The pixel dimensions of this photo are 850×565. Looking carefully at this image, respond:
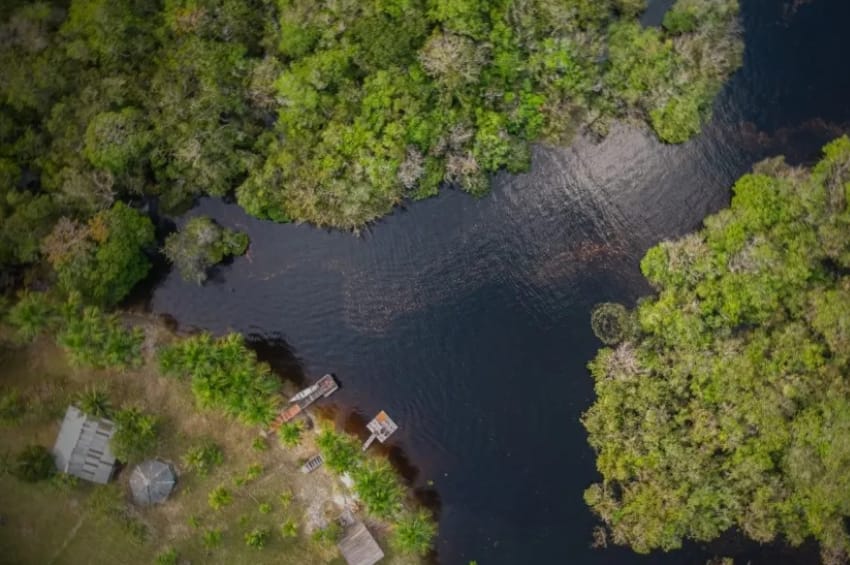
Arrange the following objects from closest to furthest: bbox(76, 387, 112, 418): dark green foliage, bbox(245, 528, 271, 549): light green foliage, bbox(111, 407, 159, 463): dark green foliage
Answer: bbox(76, 387, 112, 418): dark green foliage
bbox(111, 407, 159, 463): dark green foliage
bbox(245, 528, 271, 549): light green foliage

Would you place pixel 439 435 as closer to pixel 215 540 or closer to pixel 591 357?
pixel 591 357

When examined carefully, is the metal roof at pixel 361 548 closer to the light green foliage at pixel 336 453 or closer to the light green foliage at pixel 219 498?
the light green foliage at pixel 336 453

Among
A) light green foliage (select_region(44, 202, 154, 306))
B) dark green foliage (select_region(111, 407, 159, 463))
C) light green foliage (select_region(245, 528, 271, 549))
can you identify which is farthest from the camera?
light green foliage (select_region(245, 528, 271, 549))

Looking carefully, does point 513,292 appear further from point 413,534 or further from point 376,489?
point 413,534

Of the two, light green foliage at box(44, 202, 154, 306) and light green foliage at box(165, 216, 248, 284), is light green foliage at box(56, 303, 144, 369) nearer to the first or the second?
light green foliage at box(44, 202, 154, 306)

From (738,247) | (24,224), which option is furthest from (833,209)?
(24,224)

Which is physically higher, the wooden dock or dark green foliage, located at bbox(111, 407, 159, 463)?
dark green foliage, located at bbox(111, 407, 159, 463)

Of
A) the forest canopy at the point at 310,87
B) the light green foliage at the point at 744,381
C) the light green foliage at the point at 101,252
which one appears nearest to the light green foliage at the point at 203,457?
the light green foliage at the point at 101,252

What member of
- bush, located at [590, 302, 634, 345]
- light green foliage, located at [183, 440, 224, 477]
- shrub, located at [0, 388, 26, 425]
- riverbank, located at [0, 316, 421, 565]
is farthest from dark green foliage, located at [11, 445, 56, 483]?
bush, located at [590, 302, 634, 345]
